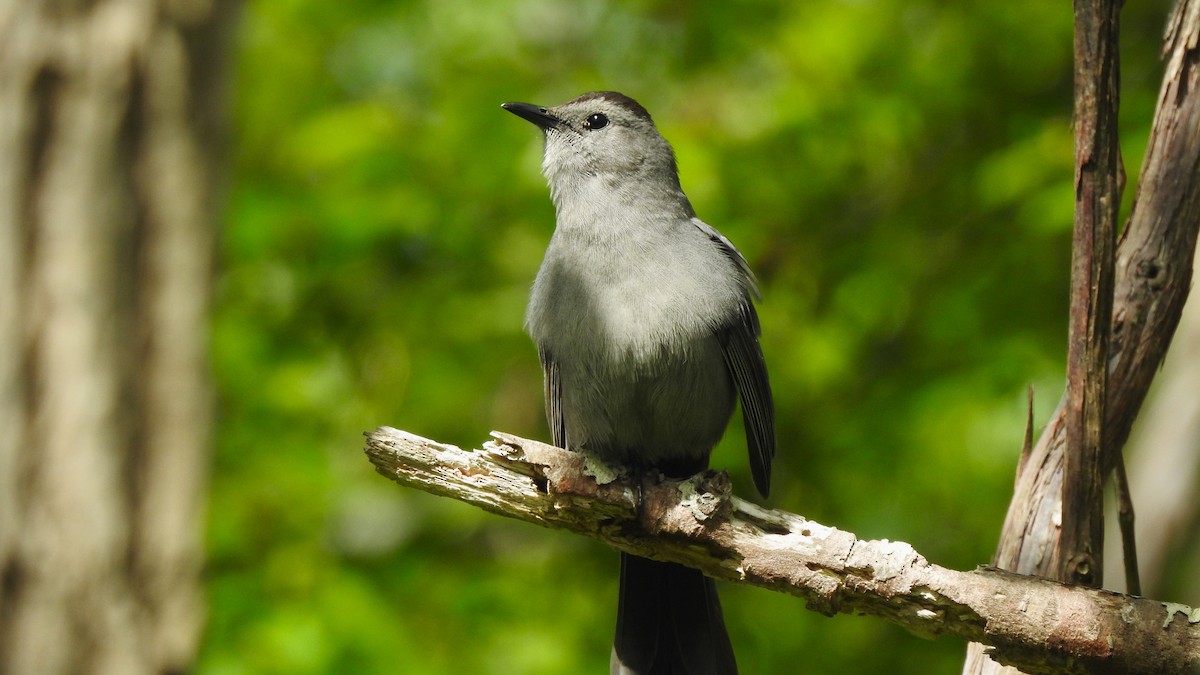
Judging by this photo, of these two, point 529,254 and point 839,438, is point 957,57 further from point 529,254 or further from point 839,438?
point 529,254

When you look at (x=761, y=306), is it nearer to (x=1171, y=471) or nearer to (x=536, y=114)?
(x=536, y=114)

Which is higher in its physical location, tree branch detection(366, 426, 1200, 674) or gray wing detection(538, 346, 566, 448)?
gray wing detection(538, 346, 566, 448)

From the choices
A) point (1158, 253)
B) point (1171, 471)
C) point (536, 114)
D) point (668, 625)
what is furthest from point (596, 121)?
point (1171, 471)

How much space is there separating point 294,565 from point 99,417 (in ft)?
5.01

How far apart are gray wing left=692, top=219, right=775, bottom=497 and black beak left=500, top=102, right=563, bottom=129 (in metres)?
0.89

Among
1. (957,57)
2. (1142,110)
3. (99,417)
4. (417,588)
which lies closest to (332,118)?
(99,417)

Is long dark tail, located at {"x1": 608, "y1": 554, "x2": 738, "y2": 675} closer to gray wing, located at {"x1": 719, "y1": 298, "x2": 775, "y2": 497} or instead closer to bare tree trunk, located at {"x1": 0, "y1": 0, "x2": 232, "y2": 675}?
gray wing, located at {"x1": 719, "y1": 298, "x2": 775, "y2": 497}

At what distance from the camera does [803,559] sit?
3010 mm

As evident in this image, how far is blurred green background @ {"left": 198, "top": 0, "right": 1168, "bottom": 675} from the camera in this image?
218 inches

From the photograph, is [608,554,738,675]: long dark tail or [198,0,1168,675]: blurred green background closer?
[608,554,738,675]: long dark tail

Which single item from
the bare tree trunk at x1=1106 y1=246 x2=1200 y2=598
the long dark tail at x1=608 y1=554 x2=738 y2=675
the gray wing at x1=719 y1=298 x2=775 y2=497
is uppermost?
the bare tree trunk at x1=1106 y1=246 x2=1200 y2=598

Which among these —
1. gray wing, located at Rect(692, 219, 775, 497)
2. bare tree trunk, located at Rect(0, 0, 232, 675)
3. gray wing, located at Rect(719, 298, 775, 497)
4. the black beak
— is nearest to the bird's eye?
the black beak

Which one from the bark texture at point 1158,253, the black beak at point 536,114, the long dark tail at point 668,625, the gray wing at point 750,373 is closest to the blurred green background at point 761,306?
the black beak at point 536,114

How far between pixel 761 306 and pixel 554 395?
1.88 m
